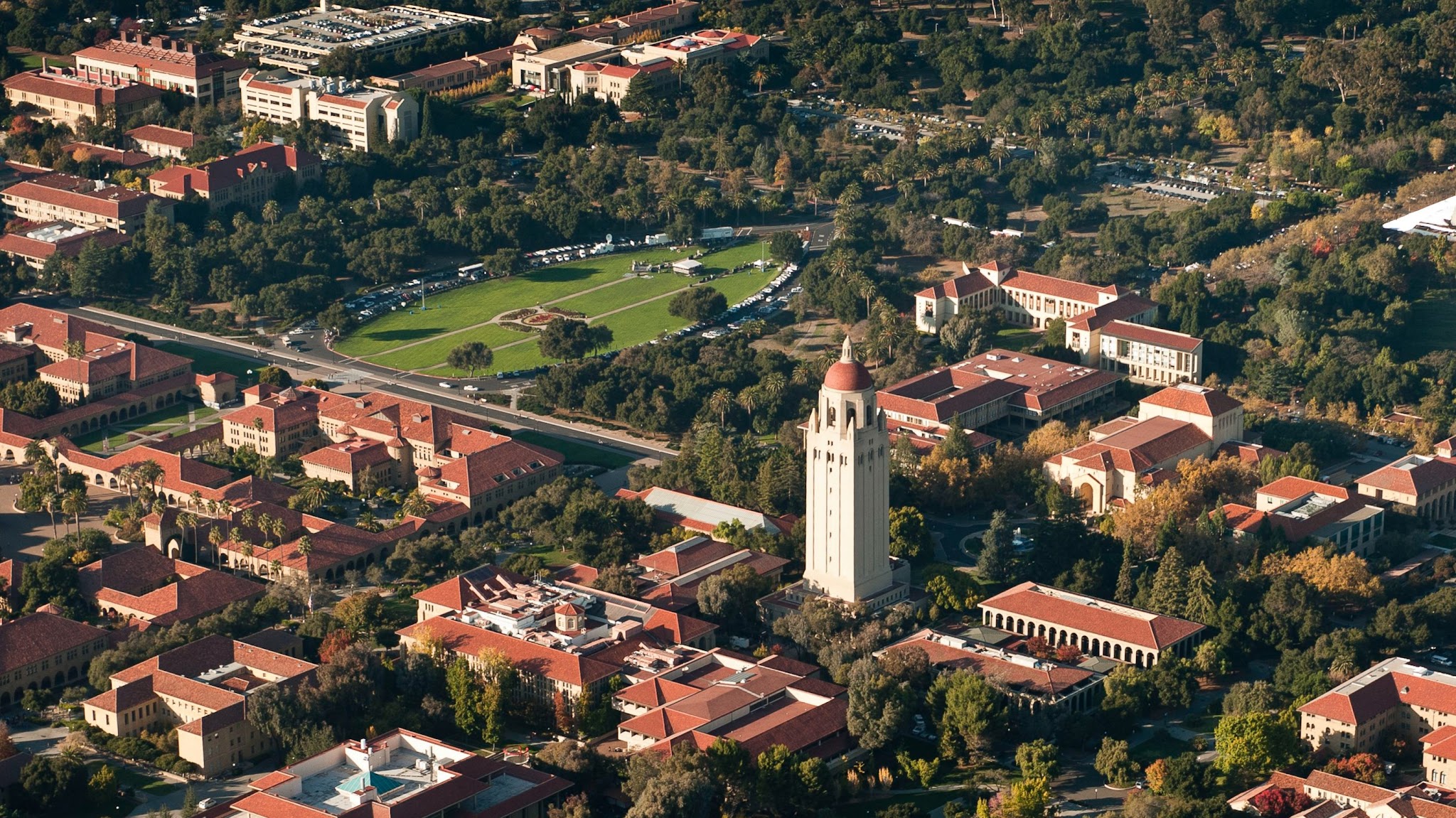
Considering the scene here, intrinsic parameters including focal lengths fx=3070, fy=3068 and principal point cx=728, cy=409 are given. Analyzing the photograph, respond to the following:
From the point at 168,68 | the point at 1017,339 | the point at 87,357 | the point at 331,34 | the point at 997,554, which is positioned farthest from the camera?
the point at 331,34

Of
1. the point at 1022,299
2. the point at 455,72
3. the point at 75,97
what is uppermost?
the point at 455,72

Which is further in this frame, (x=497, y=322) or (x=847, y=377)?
(x=497, y=322)

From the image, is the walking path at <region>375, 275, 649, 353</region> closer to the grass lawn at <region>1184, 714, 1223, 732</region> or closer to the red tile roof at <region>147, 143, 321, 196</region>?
the red tile roof at <region>147, 143, 321, 196</region>

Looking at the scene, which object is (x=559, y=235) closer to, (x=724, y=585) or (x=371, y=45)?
(x=371, y=45)

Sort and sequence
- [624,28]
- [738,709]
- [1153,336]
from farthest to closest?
[624,28] < [1153,336] < [738,709]

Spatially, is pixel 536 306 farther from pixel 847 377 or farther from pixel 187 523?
pixel 847 377

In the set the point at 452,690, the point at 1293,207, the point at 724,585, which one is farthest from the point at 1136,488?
the point at 1293,207

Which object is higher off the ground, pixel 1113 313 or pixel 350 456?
pixel 1113 313

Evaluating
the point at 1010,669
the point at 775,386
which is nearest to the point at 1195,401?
the point at 775,386
